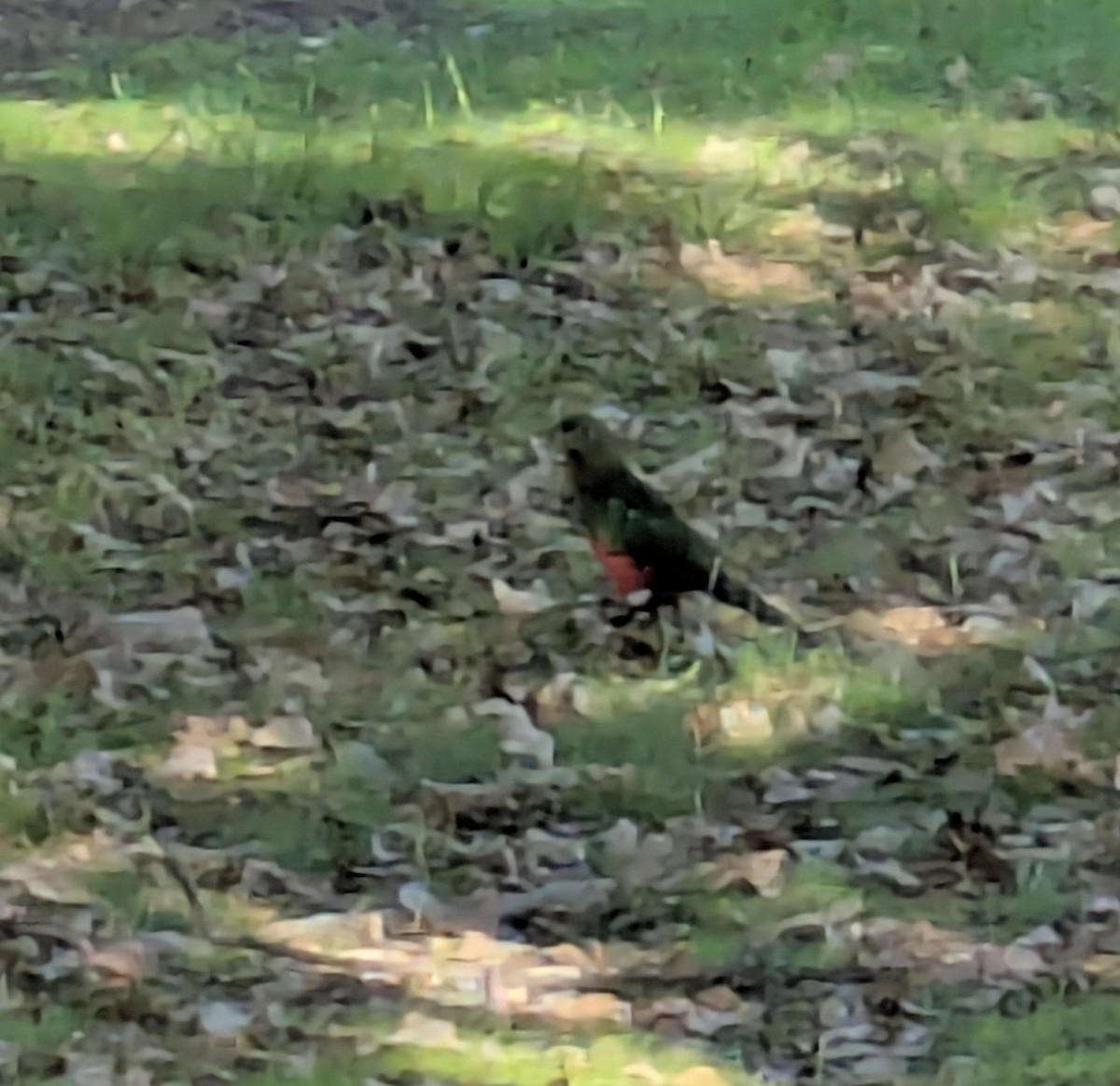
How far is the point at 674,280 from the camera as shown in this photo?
3652mm

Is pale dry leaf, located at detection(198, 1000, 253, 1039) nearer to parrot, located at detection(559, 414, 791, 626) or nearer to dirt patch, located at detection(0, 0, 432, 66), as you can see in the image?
parrot, located at detection(559, 414, 791, 626)

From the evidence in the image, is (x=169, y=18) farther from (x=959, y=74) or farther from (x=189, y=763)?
(x=189, y=763)

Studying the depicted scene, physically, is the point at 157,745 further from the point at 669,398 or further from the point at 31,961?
the point at 669,398

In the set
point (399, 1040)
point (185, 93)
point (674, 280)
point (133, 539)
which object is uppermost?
point (185, 93)

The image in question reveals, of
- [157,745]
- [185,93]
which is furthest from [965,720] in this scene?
[185,93]

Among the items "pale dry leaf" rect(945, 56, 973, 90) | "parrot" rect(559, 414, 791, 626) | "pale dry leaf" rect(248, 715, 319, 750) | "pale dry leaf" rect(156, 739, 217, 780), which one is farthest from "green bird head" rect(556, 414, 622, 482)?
"pale dry leaf" rect(945, 56, 973, 90)

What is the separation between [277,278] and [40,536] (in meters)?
0.85

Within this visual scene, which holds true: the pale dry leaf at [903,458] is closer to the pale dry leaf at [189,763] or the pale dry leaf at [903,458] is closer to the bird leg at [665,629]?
the bird leg at [665,629]

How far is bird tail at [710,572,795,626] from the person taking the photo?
298cm

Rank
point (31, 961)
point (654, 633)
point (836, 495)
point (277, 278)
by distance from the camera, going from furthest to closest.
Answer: point (277, 278), point (836, 495), point (654, 633), point (31, 961)

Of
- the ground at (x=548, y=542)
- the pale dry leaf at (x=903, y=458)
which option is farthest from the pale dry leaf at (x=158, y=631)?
the pale dry leaf at (x=903, y=458)

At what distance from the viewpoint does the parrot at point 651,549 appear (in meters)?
2.99

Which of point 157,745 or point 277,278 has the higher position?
point 277,278

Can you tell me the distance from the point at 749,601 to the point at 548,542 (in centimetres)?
38
